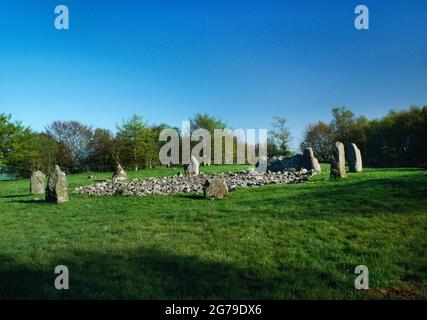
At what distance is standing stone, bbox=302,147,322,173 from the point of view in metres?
30.9

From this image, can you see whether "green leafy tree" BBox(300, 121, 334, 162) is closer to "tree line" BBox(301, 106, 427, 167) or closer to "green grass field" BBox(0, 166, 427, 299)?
"tree line" BBox(301, 106, 427, 167)

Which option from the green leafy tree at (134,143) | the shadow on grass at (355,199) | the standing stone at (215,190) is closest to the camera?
the shadow on grass at (355,199)

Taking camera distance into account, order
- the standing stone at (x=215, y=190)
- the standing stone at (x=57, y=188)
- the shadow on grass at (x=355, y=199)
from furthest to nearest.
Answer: the standing stone at (x=57, y=188) → the standing stone at (x=215, y=190) → the shadow on grass at (x=355, y=199)

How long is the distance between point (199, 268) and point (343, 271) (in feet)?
9.42

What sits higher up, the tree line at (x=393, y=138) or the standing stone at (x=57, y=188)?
the tree line at (x=393, y=138)

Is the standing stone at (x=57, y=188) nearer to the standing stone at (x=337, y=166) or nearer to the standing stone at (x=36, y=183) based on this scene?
the standing stone at (x=36, y=183)

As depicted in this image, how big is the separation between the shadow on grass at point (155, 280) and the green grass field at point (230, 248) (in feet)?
0.07

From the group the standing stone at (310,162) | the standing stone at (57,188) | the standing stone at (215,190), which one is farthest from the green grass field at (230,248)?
the standing stone at (310,162)

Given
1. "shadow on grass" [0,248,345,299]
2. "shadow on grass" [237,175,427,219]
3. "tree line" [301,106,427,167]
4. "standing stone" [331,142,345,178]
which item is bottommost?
"shadow on grass" [0,248,345,299]

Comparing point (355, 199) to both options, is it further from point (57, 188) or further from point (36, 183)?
point (36, 183)

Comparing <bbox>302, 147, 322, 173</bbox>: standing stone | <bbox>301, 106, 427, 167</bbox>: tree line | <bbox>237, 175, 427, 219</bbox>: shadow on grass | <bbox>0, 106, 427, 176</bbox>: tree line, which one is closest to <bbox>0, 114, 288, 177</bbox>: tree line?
<bbox>0, 106, 427, 176</bbox>: tree line

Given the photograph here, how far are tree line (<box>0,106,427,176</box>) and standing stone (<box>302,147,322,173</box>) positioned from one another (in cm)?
2034

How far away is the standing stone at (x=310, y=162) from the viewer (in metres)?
30.9

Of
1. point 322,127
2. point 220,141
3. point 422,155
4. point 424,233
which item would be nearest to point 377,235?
point 424,233
